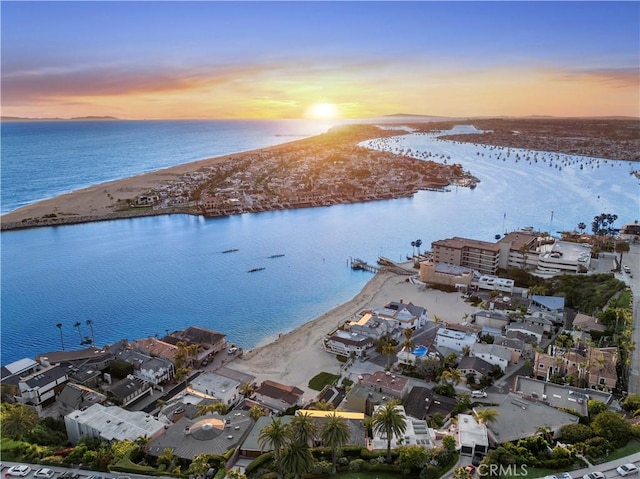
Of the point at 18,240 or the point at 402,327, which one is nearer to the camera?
the point at 402,327

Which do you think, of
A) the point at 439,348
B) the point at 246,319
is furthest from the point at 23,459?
the point at 439,348

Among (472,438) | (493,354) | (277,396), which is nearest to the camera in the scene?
(472,438)

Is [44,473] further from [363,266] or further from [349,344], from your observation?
[363,266]

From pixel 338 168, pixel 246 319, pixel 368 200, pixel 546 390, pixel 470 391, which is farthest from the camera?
pixel 338 168

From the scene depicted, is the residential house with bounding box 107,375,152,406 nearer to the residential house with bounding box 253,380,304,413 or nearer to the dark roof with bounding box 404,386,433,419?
the residential house with bounding box 253,380,304,413

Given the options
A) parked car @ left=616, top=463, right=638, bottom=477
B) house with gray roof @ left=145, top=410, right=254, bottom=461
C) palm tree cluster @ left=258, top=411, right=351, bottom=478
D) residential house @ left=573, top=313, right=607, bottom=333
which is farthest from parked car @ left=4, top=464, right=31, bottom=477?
residential house @ left=573, top=313, right=607, bottom=333

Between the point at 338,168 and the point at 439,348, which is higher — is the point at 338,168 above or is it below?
above

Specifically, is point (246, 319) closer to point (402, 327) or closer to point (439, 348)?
point (402, 327)

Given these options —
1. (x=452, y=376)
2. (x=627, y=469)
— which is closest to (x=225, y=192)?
(x=452, y=376)
